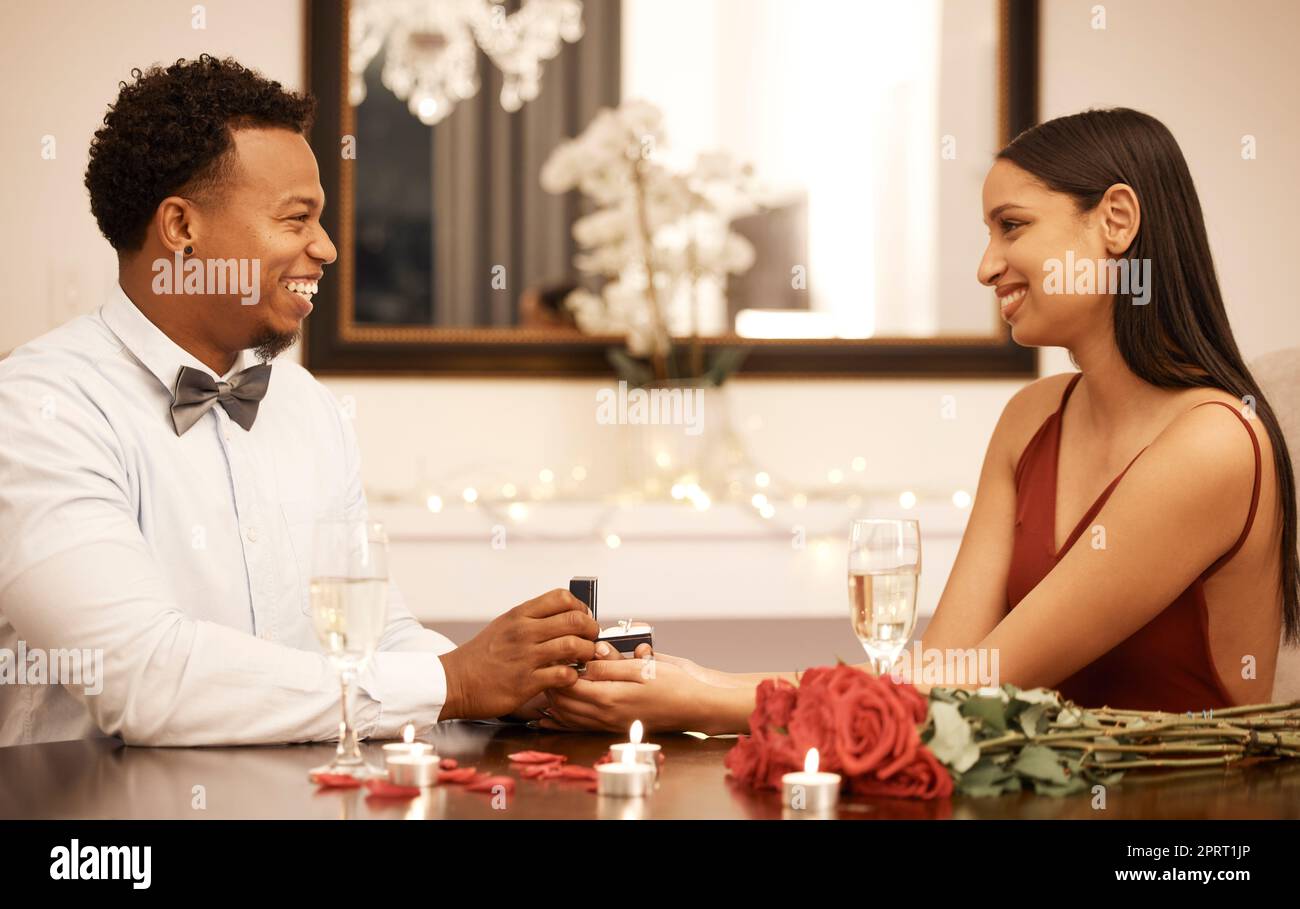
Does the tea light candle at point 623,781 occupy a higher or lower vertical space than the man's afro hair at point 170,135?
lower

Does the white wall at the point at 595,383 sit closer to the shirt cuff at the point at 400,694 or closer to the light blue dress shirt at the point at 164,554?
the light blue dress shirt at the point at 164,554

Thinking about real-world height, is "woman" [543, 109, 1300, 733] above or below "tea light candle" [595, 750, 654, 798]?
above

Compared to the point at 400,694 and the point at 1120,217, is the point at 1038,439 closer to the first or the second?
the point at 1120,217

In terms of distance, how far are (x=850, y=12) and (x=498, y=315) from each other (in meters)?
1.29

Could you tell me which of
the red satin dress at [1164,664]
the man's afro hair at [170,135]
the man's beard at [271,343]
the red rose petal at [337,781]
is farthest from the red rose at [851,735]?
the man's afro hair at [170,135]

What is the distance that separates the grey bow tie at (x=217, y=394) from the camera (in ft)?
6.63

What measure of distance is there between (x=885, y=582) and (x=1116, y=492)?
1.94 ft

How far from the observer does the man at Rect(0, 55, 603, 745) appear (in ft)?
5.24

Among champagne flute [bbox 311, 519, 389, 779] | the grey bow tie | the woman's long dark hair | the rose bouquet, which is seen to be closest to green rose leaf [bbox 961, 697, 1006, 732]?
the rose bouquet

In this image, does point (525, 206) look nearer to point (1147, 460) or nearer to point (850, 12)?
point (850, 12)

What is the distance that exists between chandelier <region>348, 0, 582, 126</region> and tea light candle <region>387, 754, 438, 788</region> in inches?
112

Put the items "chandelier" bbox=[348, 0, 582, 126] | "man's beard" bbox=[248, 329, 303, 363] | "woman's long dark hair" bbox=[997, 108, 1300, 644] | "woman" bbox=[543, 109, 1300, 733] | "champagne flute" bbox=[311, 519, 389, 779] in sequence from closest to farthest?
"champagne flute" bbox=[311, 519, 389, 779] < "woman" bbox=[543, 109, 1300, 733] < "woman's long dark hair" bbox=[997, 108, 1300, 644] < "man's beard" bbox=[248, 329, 303, 363] < "chandelier" bbox=[348, 0, 582, 126]

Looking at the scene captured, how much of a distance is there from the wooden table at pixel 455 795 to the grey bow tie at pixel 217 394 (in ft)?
2.03

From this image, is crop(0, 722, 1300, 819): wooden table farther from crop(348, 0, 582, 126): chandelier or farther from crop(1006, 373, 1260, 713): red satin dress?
crop(348, 0, 582, 126): chandelier
